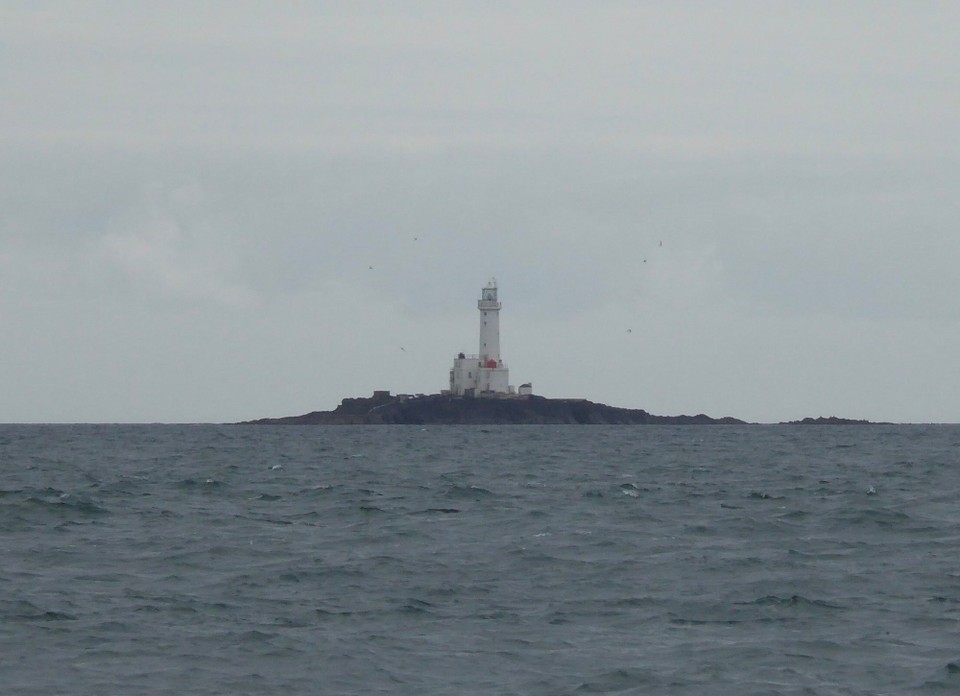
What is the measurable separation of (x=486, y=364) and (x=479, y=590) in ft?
447

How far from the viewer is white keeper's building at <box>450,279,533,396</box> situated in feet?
512

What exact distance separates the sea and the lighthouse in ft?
383

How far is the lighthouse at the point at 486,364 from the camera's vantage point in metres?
156

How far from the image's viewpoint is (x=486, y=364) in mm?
157125

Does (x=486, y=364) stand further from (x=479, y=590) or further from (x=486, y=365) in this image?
(x=479, y=590)

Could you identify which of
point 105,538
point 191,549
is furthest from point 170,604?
point 105,538

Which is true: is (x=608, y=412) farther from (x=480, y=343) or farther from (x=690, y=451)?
(x=690, y=451)

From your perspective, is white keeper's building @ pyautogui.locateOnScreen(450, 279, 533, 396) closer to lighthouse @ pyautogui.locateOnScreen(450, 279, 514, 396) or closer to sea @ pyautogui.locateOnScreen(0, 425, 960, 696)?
lighthouse @ pyautogui.locateOnScreen(450, 279, 514, 396)

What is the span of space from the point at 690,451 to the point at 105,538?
174 feet

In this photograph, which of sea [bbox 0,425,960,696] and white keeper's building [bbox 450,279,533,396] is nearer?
sea [bbox 0,425,960,696]

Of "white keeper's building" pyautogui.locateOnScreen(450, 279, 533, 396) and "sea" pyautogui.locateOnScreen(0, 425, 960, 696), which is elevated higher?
"white keeper's building" pyautogui.locateOnScreen(450, 279, 533, 396)

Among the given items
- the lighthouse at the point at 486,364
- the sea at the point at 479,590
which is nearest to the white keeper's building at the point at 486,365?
the lighthouse at the point at 486,364

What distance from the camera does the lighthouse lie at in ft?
512

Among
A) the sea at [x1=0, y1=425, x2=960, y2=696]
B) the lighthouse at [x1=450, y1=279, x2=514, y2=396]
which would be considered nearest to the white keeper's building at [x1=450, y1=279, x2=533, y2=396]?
the lighthouse at [x1=450, y1=279, x2=514, y2=396]
